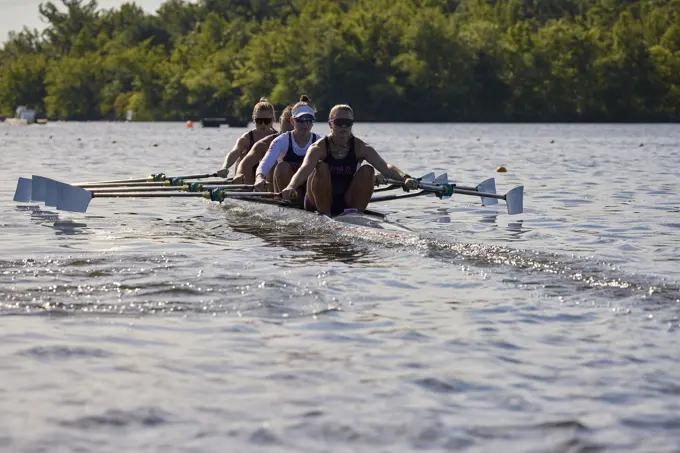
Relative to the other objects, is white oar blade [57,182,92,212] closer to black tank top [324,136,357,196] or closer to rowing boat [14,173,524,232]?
rowing boat [14,173,524,232]

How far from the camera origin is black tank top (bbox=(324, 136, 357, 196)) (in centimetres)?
1420

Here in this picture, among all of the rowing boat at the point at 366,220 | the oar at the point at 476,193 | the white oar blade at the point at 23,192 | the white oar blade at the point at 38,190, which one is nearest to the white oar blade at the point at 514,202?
the oar at the point at 476,193

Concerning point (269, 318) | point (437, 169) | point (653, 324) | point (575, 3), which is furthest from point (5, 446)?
point (575, 3)

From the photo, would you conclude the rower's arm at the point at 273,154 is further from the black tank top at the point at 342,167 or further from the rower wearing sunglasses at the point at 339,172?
the black tank top at the point at 342,167

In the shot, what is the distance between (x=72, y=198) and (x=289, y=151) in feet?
12.2

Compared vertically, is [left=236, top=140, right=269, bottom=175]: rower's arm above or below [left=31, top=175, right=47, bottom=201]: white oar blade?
above

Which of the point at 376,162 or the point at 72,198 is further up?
the point at 376,162

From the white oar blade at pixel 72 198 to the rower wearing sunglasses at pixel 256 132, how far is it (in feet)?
9.09

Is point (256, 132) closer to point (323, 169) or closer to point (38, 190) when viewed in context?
point (38, 190)

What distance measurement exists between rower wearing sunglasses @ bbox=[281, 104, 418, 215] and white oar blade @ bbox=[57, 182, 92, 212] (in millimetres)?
4469

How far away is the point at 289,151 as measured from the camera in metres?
16.4

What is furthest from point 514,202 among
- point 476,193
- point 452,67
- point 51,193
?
point 452,67

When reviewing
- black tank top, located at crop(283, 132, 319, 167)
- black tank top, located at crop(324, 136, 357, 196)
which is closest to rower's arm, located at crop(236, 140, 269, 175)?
black tank top, located at crop(283, 132, 319, 167)

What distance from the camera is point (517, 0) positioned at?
170 metres
